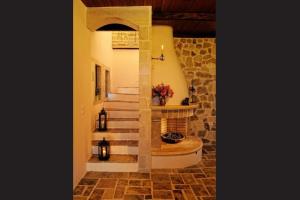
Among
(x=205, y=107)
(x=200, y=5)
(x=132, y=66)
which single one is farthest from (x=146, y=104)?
(x=132, y=66)

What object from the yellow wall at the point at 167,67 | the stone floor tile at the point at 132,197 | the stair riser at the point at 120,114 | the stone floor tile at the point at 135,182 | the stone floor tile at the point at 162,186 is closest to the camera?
the stone floor tile at the point at 132,197

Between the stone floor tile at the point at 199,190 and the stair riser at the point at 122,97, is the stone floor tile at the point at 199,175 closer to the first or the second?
the stone floor tile at the point at 199,190

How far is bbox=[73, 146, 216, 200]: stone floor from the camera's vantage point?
2699 mm

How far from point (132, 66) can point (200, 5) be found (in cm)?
347

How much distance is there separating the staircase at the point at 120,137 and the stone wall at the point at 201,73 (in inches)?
55.8

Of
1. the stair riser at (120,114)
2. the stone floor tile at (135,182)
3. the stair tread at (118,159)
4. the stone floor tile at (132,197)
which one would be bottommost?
the stone floor tile at (132,197)

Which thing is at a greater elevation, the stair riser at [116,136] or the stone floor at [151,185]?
the stair riser at [116,136]

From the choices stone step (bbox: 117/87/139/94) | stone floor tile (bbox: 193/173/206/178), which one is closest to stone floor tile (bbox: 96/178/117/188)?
stone floor tile (bbox: 193/173/206/178)

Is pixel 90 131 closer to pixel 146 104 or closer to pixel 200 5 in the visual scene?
pixel 146 104

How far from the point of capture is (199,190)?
284 centimetres

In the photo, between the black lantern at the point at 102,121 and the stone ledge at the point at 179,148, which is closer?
the stone ledge at the point at 179,148

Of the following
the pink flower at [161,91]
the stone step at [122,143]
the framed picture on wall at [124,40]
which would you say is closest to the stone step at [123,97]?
the pink flower at [161,91]

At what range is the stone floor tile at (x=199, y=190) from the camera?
2736mm

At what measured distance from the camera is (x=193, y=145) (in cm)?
395
